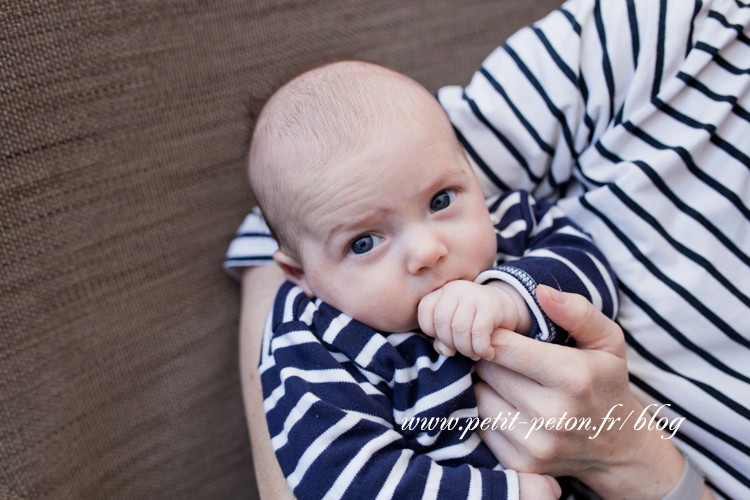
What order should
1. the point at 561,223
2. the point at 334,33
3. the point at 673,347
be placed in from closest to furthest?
the point at 673,347 → the point at 561,223 → the point at 334,33

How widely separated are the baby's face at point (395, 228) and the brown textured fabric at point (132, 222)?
0.32 m

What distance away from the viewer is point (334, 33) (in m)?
0.99

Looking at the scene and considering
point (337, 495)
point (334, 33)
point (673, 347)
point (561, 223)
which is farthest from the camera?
point (334, 33)

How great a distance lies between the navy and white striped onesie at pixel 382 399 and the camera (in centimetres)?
62

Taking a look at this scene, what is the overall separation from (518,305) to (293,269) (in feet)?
1.09

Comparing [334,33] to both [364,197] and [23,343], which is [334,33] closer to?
[364,197]

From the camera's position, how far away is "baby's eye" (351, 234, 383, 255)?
2.18ft

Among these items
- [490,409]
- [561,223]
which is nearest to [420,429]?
[490,409]

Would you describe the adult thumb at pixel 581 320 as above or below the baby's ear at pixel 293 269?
below

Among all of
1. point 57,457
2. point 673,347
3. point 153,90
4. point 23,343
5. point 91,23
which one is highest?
point 91,23

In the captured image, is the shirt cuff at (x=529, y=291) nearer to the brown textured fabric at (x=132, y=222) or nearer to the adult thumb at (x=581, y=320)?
the adult thumb at (x=581, y=320)

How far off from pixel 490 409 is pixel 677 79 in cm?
53

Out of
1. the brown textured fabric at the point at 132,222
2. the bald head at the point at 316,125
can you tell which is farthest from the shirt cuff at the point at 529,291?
the brown textured fabric at the point at 132,222

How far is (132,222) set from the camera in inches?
32.4
